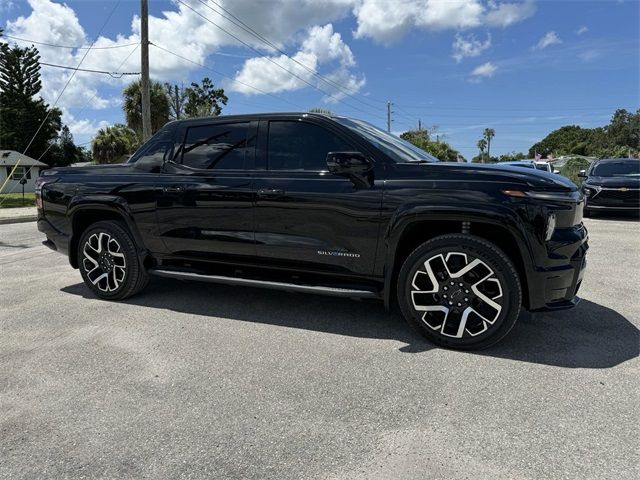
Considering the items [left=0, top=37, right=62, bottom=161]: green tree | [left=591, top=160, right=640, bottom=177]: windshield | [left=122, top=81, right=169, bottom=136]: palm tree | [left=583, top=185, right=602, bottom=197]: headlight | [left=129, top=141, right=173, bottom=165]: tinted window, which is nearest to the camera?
[left=129, top=141, right=173, bottom=165]: tinted window

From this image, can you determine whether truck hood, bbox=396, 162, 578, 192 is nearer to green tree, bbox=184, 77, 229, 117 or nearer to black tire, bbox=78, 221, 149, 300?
black tire, bbox=78, 221, 149, 300

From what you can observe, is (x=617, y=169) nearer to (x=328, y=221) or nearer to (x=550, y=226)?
(x=550, y=226)

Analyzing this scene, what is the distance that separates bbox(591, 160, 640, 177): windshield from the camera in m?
12.5

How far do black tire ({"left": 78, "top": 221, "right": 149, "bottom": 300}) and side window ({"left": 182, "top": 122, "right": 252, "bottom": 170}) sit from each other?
40.7 inches

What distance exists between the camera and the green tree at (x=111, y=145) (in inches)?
1257

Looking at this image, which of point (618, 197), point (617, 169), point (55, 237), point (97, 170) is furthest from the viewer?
point (617, 169)

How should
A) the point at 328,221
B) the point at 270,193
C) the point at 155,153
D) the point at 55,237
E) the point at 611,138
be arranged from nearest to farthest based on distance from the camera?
the point at 328,221, the point at 270,193, the point at 155,153, the point at 55,237, the point at 611,138

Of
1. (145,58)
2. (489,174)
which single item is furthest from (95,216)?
(145,58)

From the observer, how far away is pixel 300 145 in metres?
4.07

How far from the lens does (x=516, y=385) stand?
9.71ft

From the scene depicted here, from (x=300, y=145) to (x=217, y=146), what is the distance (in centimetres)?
88

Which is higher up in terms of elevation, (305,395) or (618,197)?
(618,197)

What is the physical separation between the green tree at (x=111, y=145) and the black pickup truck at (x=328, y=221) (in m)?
28.9

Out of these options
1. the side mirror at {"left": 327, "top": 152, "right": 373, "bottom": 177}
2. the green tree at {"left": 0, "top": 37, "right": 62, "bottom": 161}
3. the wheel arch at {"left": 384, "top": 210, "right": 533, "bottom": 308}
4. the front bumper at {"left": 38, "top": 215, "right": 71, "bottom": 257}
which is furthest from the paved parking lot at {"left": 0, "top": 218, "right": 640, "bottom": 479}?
the green tree at {"left": 0, "top": 37, "right": 62, "bottom": 161}
